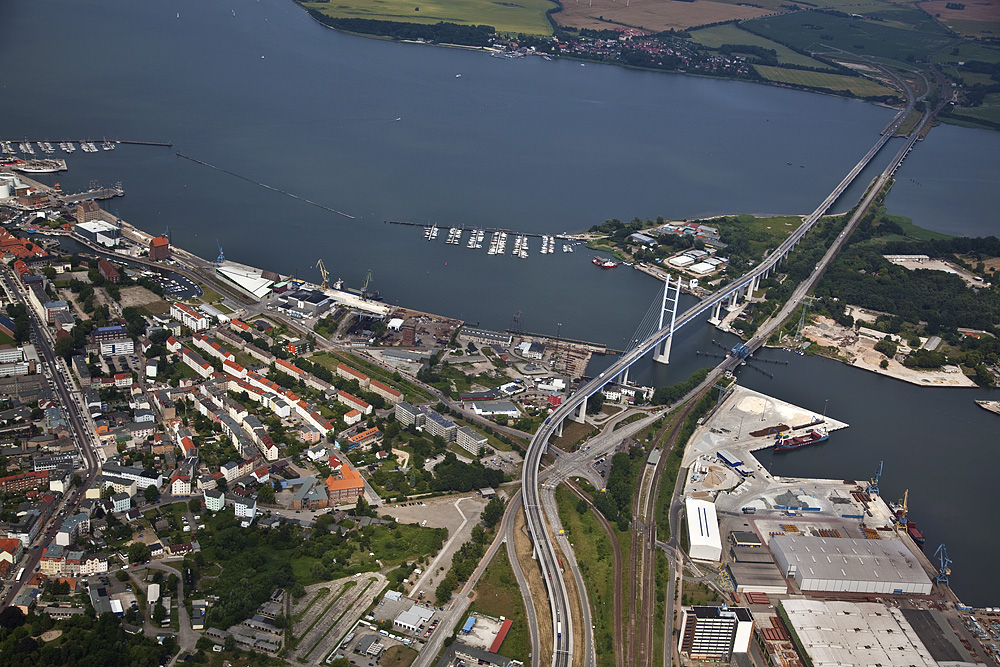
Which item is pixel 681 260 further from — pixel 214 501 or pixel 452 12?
pixel 452 12

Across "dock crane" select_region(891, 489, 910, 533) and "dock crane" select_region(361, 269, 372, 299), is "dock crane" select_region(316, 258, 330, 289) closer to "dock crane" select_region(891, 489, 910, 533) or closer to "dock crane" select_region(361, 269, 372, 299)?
"dock crane" select_region(361, 269, 372, 299)

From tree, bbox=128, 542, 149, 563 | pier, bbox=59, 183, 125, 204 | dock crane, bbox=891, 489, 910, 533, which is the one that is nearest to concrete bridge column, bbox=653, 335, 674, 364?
dock crane, bbox=891, 489, 910, 533

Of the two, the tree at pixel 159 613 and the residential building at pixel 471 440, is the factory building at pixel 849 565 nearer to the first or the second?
the residential building at pixel 471 440

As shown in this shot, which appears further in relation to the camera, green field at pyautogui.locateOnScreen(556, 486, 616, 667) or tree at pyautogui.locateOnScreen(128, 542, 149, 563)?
tree at pyautogui.locateOnScreen(128, 542, 149, 563)

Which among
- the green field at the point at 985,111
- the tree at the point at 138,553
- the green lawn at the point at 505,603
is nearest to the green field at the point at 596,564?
the green lawn at the point at 505,603

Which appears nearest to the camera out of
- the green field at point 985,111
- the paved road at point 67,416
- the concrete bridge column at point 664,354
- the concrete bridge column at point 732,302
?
the paved road at point 67,416

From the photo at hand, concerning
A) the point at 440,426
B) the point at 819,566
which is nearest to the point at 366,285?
the point at 440,426
